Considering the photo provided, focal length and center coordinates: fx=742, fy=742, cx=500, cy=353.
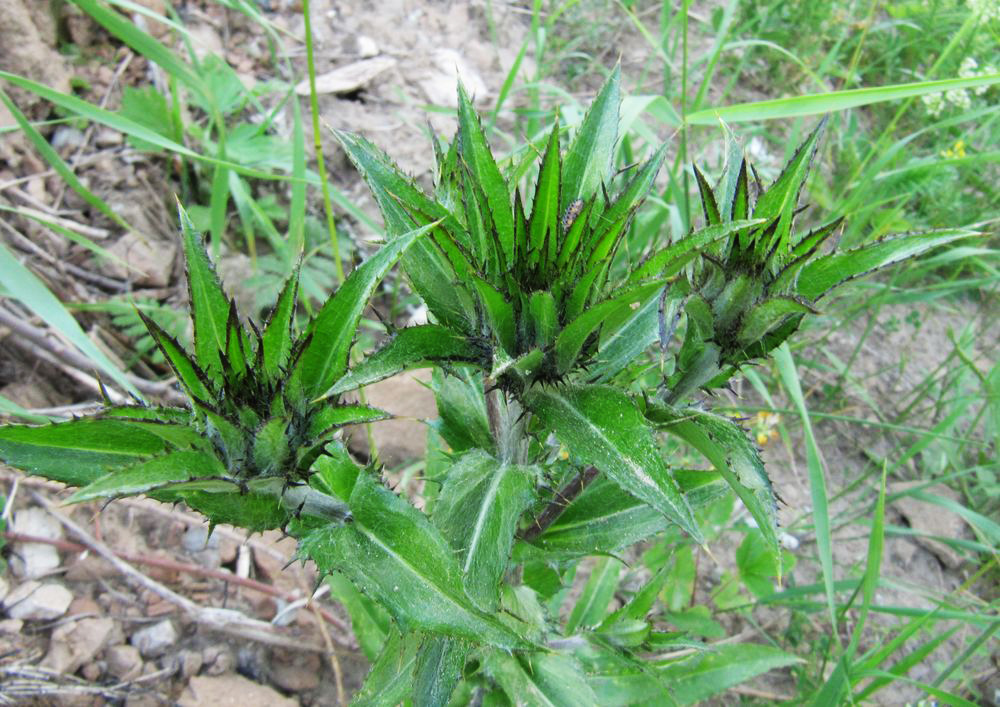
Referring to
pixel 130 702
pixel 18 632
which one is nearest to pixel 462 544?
pixel 130 702

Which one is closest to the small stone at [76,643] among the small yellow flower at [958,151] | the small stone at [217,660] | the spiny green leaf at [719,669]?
the small stone at [217,660]

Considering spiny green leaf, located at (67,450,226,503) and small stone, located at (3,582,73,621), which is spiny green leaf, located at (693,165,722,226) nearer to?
spiny green leaf, located at (67,450,226,503)

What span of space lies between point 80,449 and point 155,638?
1.77 metres

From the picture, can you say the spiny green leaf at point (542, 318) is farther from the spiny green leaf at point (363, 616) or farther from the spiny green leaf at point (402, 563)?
the spiny green leaf at point (363, 616)

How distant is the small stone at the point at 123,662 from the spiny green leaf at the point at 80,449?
1674 millimetres

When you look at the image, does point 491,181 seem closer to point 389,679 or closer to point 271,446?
point 271,446

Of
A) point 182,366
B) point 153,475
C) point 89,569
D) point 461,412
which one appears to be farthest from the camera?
point 89,569

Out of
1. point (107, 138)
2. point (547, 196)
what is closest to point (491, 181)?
point (547, 196)

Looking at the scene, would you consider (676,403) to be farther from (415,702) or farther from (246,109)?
(246,109)

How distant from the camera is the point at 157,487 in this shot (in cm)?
118

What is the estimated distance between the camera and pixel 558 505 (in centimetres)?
205

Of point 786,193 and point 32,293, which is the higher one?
point 786,193

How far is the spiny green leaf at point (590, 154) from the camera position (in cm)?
156

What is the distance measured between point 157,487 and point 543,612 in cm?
141
